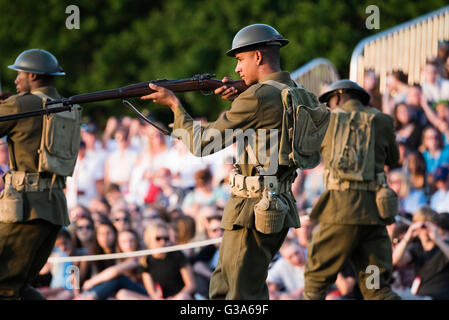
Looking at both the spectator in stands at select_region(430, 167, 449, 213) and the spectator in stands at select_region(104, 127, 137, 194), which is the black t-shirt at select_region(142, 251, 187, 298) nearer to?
the spectator in stands at select_region(430, 167, 449, 213)

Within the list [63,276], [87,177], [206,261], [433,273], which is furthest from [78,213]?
[433,273]

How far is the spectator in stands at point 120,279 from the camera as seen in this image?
921 cm

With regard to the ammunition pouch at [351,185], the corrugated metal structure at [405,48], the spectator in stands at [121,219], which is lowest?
the spectator in stands at [121,219]

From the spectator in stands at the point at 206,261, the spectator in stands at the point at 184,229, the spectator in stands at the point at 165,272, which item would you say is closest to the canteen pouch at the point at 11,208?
the spectator in stands at the point at 165,272

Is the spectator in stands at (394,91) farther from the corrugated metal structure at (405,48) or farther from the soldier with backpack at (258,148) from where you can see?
the soldier with backpack at (258,148)

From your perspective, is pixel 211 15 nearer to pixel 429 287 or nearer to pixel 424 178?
pixel 424 178

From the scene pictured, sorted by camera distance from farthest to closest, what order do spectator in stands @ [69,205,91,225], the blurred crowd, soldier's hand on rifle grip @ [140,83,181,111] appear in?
spectator in stands @ [69,205,91,225]
the blurred crowd
soldier's hand on rifle grip @ [140,83,181,111]

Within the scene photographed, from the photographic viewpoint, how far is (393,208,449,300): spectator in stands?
28.5ft

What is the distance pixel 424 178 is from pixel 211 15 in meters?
12.0

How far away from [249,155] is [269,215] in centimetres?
45

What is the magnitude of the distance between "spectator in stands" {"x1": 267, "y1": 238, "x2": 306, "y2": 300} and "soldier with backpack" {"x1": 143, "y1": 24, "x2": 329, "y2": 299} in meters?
2.94

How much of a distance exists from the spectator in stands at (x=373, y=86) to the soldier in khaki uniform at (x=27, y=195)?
4557 millimetres

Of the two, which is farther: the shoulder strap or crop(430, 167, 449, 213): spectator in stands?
crop(430, 167, 449, 213): spectator in stands

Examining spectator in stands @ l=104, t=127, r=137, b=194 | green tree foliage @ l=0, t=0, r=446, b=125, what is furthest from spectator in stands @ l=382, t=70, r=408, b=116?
green tree foliage @ l=0, t=0, r=446, b=125
